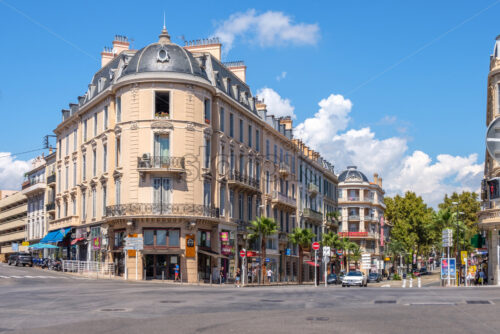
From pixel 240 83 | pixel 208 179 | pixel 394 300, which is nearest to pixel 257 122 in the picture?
pixel 240 83

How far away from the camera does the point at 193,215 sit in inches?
2002

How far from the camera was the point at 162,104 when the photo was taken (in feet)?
170

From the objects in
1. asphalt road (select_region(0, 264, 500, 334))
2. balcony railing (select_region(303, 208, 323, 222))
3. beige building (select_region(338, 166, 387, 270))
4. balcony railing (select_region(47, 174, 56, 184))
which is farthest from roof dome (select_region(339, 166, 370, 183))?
asphalt road (select_region(0, 264, 500, 334))

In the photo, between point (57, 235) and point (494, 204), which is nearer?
point (494, 204)

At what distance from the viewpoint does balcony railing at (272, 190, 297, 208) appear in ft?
225

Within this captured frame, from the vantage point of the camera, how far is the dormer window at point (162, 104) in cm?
5141

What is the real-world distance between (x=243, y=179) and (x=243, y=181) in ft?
0.64

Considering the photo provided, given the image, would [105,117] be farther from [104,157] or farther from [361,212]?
[361,212]

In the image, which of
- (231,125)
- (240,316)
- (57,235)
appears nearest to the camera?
(240,316)

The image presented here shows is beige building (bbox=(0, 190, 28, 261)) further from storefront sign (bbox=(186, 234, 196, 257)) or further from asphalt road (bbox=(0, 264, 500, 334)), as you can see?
asphalt road (bbox=(0, 264, 500, 334))

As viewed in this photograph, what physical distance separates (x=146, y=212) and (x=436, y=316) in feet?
117

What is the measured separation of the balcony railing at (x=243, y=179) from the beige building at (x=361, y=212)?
58.6 meters

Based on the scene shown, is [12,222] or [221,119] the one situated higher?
[221,119]

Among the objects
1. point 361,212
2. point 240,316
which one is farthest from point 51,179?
point 361,212
